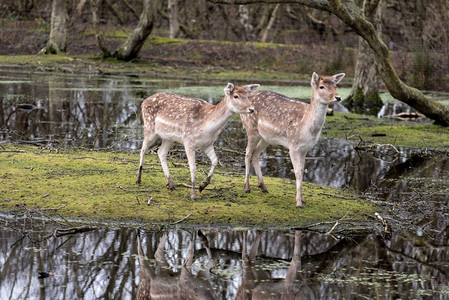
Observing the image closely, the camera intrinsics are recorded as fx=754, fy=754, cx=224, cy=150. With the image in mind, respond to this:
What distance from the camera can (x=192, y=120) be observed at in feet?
30.5

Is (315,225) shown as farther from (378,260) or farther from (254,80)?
(254,80)

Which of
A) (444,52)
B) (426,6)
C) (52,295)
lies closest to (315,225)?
(52,295)

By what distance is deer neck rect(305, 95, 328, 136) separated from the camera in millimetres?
9203

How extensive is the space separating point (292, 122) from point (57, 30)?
2371 centimetres

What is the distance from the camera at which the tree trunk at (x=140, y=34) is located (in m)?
29.0

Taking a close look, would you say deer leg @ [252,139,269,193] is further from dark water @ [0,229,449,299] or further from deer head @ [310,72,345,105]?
dark water @ [0,229,449,299]

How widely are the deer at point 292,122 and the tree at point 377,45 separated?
371cm

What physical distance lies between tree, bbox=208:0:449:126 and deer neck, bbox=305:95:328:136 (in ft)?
14.3

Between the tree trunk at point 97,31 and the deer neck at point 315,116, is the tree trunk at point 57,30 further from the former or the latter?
the deer neck at point 315,116

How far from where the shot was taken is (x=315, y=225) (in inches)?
348

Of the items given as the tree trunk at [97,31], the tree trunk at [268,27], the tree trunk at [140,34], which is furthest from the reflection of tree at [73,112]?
the tree trunk at [268,27]

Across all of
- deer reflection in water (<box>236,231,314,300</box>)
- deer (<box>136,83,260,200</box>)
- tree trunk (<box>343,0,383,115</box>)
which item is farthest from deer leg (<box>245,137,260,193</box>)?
tree trunk (<box>343,0,383,115</box>)

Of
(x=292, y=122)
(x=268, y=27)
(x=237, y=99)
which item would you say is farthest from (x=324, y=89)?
(x=268, y=27)

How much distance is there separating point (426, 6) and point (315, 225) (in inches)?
927
